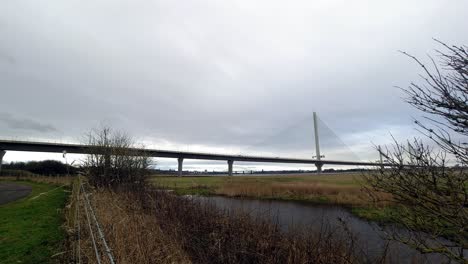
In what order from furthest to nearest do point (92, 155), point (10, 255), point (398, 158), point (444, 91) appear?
point (92, 155) < point (10, 255) < point (398, 158) < point (444, 91)

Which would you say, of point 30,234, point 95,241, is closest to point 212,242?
point 95,241

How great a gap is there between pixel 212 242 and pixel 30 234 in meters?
7.39

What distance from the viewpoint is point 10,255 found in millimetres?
8195

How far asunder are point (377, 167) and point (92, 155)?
22.5m

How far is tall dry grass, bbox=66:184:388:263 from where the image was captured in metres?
6.59

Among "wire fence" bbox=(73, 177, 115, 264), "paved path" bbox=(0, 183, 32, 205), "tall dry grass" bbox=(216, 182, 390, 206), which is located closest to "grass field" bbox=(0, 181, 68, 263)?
"wire fence" bbox=(73, 177, 115, 264)

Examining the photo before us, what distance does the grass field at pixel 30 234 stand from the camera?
26.7ft

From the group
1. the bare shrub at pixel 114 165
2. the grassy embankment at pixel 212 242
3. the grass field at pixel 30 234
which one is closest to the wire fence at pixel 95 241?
the grassy embankment at pixel 212 242

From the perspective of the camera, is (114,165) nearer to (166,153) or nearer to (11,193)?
(11,193)

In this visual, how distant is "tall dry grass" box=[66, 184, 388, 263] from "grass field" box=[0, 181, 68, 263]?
4.16 feet

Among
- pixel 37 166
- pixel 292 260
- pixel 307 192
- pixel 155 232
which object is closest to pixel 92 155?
pixel 155 232

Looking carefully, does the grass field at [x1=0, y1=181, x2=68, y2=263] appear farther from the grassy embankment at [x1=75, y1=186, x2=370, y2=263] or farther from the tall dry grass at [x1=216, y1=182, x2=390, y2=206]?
the tall dry grass at [x1=216, y1=182, x2=390, y2=206]

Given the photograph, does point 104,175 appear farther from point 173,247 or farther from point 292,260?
point 292,260

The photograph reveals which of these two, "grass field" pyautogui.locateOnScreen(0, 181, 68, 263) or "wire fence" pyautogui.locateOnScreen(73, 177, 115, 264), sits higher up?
"wire fence" pyautogui.locateOnScreen(73, 177, 115, 264)
